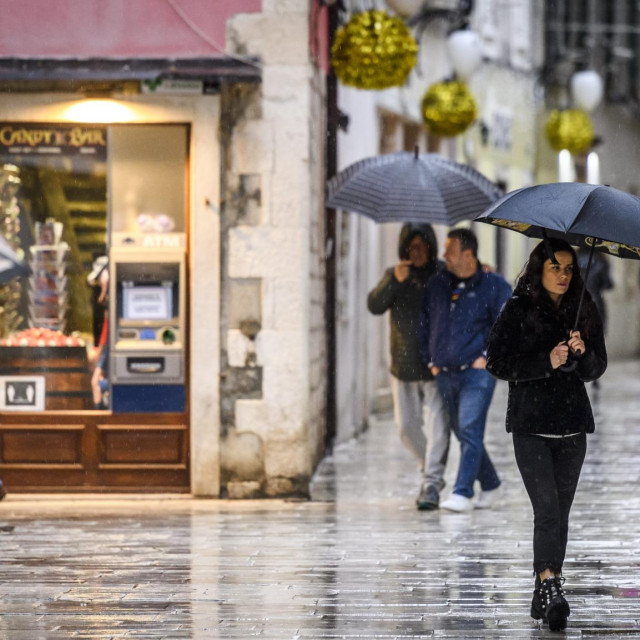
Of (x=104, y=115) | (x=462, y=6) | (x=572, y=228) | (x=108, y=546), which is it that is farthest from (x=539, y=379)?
(x=462, y=6)

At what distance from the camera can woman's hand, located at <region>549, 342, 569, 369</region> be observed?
7160mm

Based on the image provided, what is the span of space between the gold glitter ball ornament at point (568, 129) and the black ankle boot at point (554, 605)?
17848 millimetres

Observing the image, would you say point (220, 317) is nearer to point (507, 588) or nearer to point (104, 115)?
point (104, 115)

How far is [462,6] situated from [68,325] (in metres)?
9.88

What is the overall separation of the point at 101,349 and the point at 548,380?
5.04m

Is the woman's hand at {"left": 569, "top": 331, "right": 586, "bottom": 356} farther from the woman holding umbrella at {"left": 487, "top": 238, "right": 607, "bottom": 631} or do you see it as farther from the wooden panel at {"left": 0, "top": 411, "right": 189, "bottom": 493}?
the wooden panel at {"left": 0, "top": 411, "right": 189, "bottom": 493}

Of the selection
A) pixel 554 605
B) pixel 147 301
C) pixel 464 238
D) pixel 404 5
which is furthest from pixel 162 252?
pixel 404 5

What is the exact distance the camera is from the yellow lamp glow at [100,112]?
11.4 m

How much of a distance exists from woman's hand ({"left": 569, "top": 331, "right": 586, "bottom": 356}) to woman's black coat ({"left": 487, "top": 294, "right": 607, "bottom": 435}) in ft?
0.35

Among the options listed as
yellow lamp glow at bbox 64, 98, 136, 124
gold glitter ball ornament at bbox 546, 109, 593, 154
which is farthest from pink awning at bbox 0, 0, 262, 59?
gold glitter ball ornament at bbox 546, 109, 593, 154

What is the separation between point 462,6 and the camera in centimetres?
2003

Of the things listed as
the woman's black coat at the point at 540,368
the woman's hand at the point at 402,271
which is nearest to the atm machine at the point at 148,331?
the woman's hand at the point at 402,271

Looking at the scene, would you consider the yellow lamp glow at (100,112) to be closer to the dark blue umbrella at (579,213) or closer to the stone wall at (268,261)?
the stone wall at (268,261)

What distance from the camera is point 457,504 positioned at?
1086 cm
